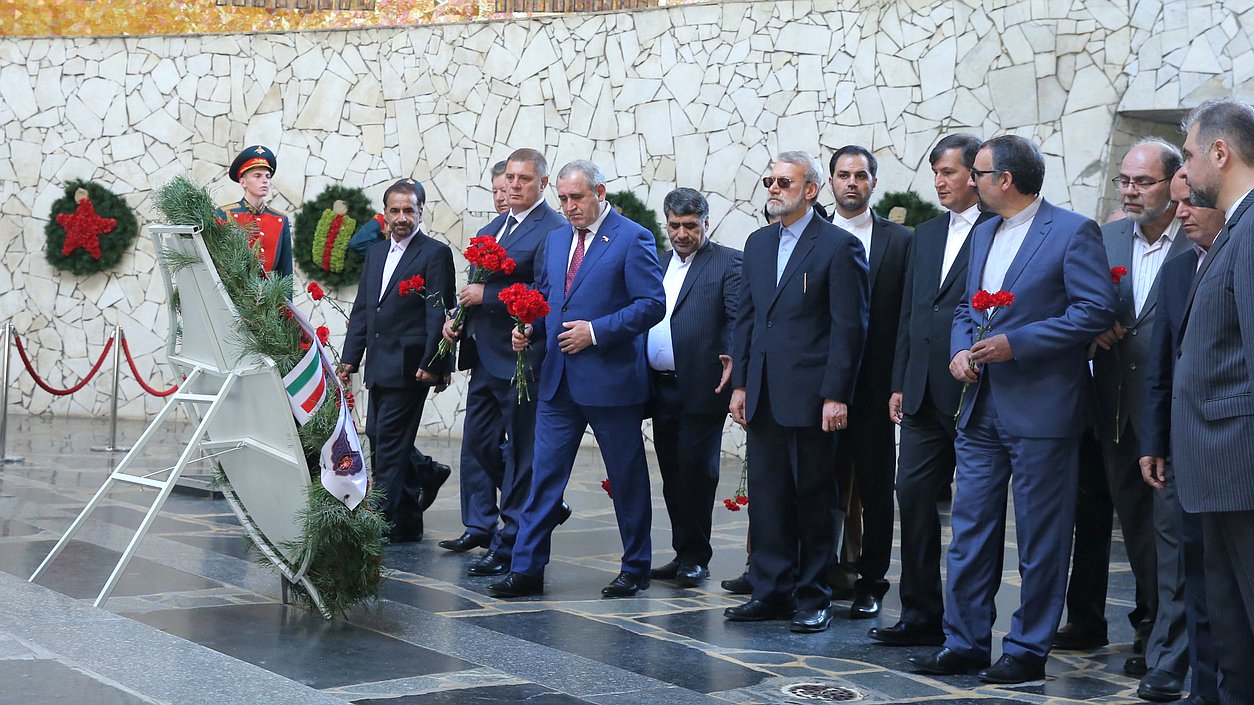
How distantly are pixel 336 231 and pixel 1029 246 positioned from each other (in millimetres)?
9724

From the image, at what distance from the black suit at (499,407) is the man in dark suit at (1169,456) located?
288 centimetres

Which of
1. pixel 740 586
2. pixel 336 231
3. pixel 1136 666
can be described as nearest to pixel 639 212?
pixel 336 231

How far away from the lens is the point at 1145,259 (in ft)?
17.4

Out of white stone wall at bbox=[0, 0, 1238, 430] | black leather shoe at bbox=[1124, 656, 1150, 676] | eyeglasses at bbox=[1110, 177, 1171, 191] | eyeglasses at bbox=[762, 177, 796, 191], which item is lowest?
black leather shoe at bbox=[1124, 656, 1150, 676]

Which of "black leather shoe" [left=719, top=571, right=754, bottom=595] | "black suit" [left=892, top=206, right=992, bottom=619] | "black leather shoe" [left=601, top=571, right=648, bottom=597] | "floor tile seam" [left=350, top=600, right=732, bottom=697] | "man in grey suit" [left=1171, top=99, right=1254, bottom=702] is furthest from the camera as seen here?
"black leather shoe" [left=719, top=571, right=754, bottom=595]

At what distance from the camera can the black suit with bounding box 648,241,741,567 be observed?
6746mm

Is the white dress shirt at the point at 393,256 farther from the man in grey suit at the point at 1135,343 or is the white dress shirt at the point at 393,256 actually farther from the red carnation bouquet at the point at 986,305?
the man in grey suit at the point at 1135,343

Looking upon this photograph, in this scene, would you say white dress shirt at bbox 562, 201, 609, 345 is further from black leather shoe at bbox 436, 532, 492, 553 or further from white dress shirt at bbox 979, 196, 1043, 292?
Answer: white dress shirt at bbox 979, 196, 1043, 292

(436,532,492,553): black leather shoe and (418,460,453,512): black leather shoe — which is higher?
(418,460,453,512): black leather shoe

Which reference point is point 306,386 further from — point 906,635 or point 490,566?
point 906,635

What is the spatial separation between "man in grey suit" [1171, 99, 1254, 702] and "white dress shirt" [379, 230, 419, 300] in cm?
467

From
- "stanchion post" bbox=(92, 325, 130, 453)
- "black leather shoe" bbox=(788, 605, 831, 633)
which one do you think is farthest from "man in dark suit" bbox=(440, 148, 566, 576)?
"stanchion post" bbox=(92, 325, 130, 453)

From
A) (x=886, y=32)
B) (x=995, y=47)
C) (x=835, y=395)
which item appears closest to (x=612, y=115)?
(x=886, y=32)

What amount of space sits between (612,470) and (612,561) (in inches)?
41.3
